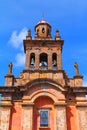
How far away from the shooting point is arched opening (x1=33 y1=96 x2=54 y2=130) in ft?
72.9

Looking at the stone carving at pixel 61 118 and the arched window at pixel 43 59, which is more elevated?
the arched window at pixel 43 59

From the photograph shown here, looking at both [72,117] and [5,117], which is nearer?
[5,117]

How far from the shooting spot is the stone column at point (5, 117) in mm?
21881

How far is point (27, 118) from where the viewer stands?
22.2 meters

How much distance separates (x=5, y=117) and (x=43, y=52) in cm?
706

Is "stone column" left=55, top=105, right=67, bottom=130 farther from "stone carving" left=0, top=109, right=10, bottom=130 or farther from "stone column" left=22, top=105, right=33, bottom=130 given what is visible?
"stone carving" left=0, top=109, right=10, bottom=130

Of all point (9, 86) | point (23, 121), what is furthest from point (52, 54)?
point (23, 121)

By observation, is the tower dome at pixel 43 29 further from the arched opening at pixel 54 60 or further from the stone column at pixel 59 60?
the stone column at pixel 59 60

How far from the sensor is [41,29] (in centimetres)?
2812

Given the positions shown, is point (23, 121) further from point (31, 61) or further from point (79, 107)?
point (31, 61)

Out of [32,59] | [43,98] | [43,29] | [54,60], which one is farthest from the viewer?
[43,29]

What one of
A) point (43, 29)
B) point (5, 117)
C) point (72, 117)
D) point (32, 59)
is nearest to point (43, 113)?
point (72, 117)

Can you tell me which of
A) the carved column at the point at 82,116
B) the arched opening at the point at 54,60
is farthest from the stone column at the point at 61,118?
the arched opening at the point at 54,60

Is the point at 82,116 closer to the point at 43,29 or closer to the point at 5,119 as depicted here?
the point at 5,119
